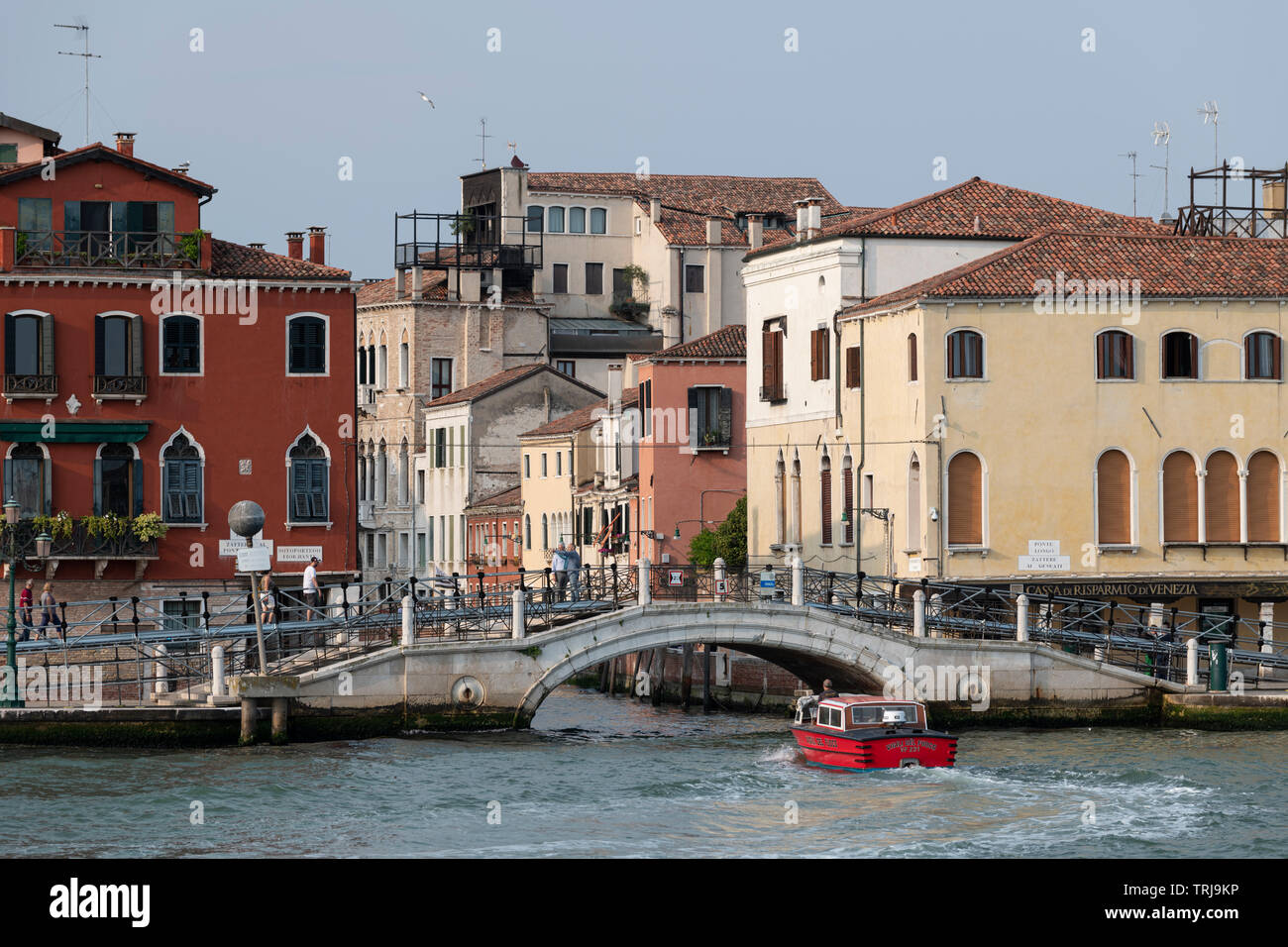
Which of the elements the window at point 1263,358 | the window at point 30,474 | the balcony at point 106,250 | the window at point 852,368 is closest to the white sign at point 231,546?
the window at point 30,474

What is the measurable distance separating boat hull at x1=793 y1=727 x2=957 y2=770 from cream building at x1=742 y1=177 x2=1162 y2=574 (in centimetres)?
917

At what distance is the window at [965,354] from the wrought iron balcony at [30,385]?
16.1 meters

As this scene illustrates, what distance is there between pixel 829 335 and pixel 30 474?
15.8 metres

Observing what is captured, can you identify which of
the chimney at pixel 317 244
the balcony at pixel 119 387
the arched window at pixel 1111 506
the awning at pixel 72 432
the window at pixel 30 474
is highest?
the chimney at pixel 317 244

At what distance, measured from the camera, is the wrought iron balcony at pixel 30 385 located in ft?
130

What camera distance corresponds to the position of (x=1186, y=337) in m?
40.3

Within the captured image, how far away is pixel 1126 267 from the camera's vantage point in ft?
134

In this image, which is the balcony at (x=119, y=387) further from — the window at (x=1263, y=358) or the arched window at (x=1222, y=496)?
the window at (x=1263, y=358)

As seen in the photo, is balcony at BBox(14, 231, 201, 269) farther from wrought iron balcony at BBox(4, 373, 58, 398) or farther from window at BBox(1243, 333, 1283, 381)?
window at BBox(1243, 333, 1283, 381)

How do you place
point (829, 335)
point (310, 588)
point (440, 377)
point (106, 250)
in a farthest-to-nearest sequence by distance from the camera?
point (440, 377) < point (829, 335) < point (106, 250) < point (310, 588)

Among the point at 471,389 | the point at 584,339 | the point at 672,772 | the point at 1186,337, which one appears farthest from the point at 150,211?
the point at 584,339

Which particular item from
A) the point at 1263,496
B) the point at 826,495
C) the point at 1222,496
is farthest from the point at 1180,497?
the point at 826,495

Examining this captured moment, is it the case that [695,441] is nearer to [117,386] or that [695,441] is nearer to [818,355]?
[818,355]

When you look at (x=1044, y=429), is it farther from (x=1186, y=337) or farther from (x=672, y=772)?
(x=672, y=772)
